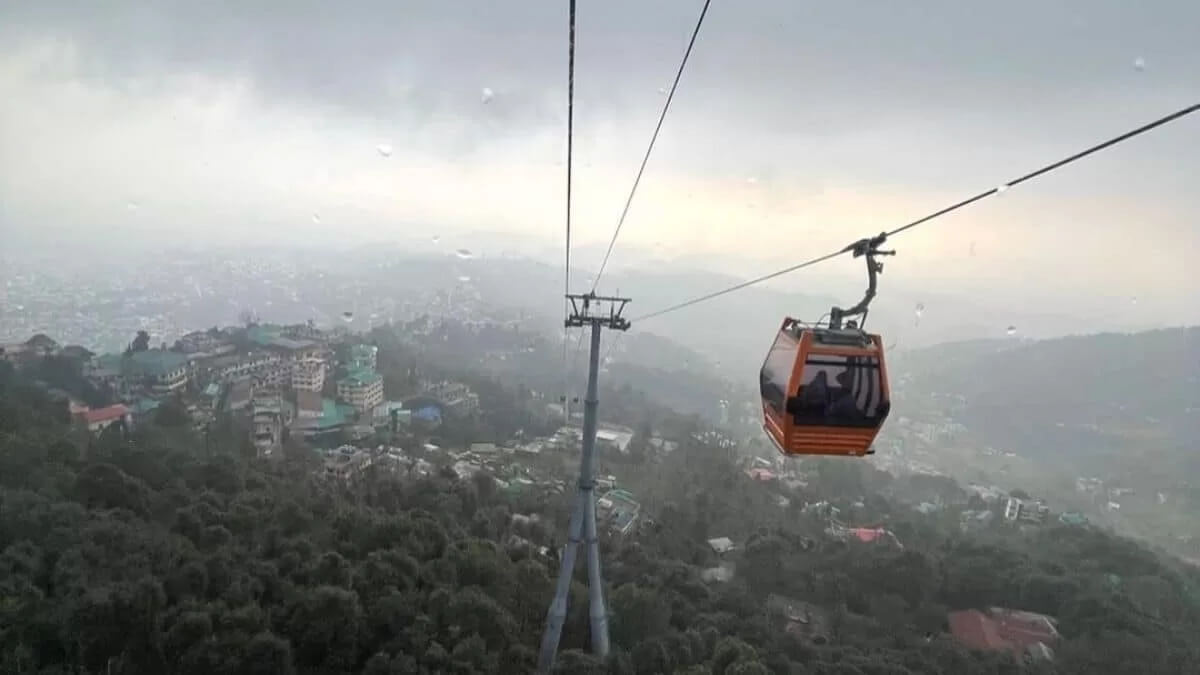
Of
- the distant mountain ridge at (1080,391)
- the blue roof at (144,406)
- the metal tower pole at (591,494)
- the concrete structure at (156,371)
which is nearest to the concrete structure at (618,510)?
the metal tower pole at (591,494)

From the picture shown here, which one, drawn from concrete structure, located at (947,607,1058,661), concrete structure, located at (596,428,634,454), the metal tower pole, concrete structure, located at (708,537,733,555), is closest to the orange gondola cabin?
the metal tower pole

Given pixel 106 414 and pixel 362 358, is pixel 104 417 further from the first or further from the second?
pixel 362 358

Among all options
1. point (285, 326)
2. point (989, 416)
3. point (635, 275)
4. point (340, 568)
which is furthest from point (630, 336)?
point (340, 568)

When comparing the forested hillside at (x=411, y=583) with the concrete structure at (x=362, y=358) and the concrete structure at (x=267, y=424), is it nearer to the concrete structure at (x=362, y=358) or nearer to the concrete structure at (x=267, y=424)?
the concrete structure at (x=267, y=424)

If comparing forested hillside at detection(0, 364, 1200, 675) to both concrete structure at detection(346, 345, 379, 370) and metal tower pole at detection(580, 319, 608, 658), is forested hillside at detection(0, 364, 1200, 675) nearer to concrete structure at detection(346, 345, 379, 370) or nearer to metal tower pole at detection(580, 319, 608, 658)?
metal tower pole at detection(580, 319, 608, 658)

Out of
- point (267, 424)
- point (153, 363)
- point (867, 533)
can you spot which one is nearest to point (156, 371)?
point (153, 363)

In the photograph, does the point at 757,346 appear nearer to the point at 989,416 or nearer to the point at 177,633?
the point at 989,416
